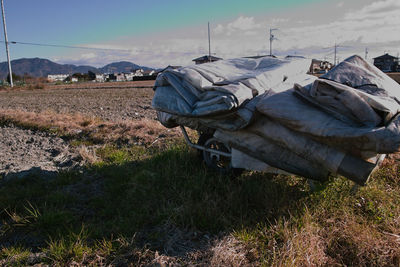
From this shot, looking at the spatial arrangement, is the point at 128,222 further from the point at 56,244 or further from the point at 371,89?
the point at 371,89

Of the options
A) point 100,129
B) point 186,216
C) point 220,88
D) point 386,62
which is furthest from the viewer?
point 386,62

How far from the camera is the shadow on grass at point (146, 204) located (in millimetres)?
2711

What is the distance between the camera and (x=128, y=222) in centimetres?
288

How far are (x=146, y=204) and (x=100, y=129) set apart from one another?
13.5 ft

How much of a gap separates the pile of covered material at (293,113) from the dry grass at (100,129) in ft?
7.19

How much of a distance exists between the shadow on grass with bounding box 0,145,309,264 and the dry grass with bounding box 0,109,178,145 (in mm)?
1781

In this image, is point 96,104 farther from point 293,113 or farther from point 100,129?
Result: point 293,113

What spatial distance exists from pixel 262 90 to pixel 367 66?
114 cm

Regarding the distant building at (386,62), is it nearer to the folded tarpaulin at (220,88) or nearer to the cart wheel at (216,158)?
the folded tarpaulin at (220,88)

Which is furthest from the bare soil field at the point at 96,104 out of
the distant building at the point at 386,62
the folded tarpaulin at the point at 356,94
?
the distant building at the point at 386,62

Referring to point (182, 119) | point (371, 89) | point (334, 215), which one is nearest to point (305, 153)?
point (334, 215)

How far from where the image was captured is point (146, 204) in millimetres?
3203

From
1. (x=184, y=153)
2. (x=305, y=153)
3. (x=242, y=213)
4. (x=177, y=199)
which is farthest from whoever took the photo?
(x=184, y=153)

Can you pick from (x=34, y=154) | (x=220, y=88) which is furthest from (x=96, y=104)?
(x=220, y=88)
